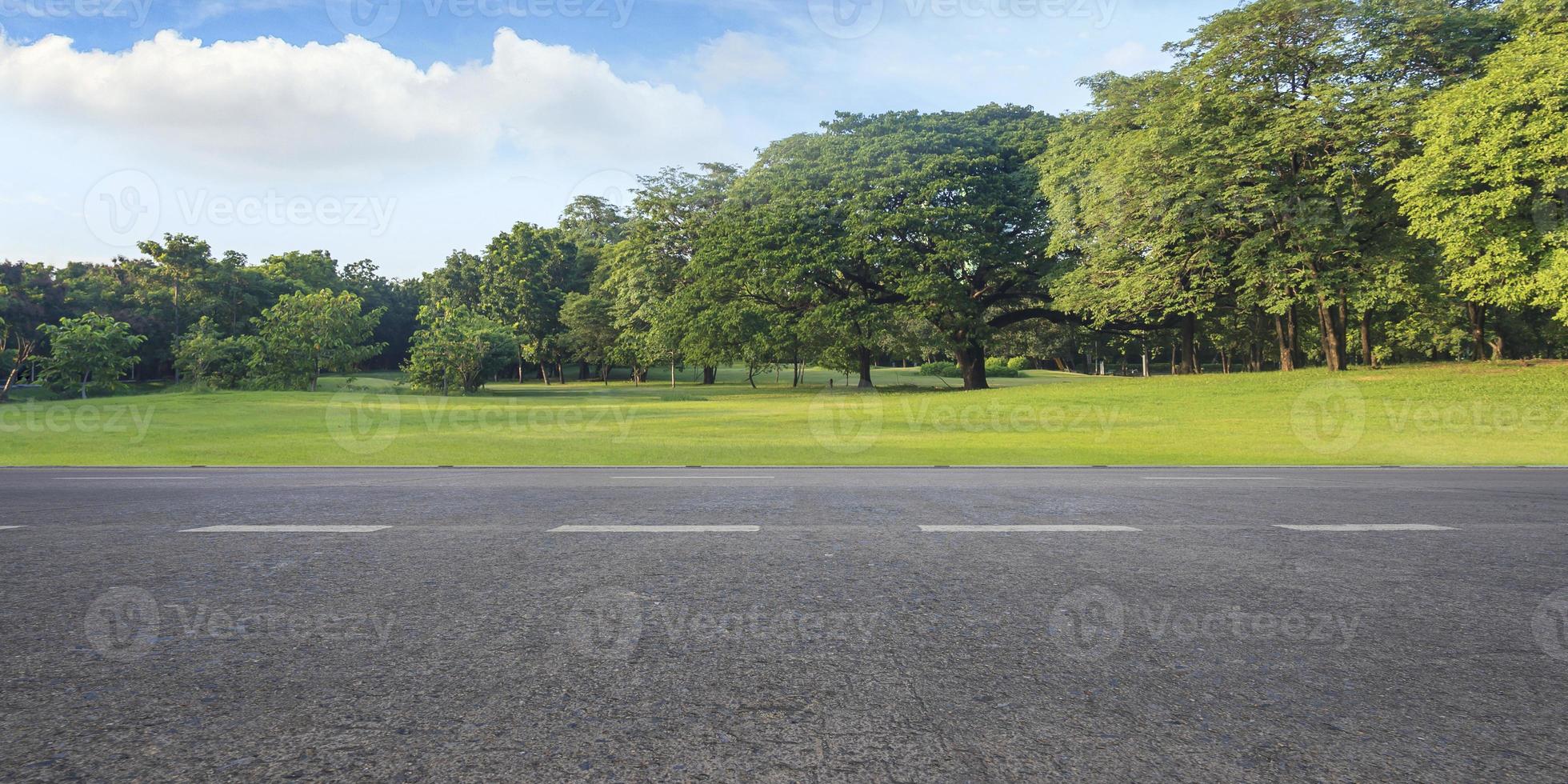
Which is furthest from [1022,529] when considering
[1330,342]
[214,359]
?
[214,359]

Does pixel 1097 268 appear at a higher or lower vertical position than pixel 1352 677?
Result: higher

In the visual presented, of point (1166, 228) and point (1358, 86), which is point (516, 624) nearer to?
point (1166, 228)

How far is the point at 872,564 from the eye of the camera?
19.0ft

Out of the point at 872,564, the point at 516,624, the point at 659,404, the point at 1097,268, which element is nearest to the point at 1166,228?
the point at 1097,268

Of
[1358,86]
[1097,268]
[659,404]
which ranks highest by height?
[1358,86]

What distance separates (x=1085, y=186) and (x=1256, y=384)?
10.9 m

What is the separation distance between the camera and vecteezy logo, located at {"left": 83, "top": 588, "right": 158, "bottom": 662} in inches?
152
